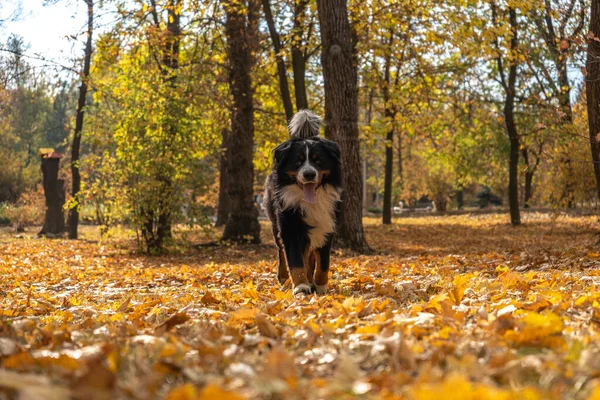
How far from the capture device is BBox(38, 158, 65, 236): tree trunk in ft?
72.5

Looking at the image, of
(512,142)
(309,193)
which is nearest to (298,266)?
(309,193)

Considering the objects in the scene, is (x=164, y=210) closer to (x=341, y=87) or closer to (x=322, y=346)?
(x=341, y=87)

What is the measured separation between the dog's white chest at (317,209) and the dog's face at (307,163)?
8 cm

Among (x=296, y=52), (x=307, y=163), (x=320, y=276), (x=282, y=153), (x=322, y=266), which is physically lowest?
(x=320, y=276)

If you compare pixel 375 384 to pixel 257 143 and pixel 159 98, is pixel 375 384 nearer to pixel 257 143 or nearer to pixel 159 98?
pixel 159 98

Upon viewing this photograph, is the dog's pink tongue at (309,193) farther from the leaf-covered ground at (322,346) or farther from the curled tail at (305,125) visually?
the leaf-covered ground at (322,346)

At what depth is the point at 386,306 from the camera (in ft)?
13.7

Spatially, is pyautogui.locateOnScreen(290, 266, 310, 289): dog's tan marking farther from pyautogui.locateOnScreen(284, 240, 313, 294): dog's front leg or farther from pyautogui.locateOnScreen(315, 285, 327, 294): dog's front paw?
pyautogui.locateOnScreen(315, 285, 327, 294): dog's front paw

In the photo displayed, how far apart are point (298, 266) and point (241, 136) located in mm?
9315

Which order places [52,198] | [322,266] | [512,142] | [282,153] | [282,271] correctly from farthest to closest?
[52,198] < [512,142] < [282,271] < [322,266] < [282,153]

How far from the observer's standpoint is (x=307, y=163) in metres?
5.65

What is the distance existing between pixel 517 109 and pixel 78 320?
27349 mm

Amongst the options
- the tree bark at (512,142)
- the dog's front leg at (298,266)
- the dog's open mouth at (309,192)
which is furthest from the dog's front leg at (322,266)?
the tree bark at (512,142)

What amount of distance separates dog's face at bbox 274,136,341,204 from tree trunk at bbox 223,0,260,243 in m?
8.72
